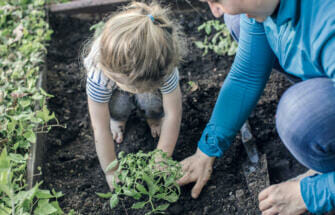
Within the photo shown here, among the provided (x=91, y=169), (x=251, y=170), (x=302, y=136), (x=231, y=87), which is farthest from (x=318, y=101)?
(x=91, y=169)

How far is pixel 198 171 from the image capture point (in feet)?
6.86

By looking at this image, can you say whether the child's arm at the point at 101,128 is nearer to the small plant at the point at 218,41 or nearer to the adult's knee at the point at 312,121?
the adult's knee at the point at 312,121

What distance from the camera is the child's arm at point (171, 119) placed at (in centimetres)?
208

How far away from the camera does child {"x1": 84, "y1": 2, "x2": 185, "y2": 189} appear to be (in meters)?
1.73

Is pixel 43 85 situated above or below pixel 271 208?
above

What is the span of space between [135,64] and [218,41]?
133 cm

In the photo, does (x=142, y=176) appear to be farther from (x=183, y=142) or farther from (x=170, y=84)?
(x=183, y=142)

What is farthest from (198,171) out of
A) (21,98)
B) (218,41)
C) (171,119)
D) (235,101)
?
(218,41)

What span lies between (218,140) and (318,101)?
0.58 m

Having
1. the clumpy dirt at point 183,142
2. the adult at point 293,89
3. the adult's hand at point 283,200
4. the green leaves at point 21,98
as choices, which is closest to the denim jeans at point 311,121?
the adult at point 293,89

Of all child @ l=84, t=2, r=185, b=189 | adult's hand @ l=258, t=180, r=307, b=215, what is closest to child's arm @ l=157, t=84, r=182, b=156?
child @ l=84, t=2, r=185, b=189

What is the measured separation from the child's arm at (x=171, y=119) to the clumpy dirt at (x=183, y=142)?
0.70 ft

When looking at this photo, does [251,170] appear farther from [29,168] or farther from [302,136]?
[29,168]

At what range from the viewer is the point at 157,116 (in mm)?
2430
